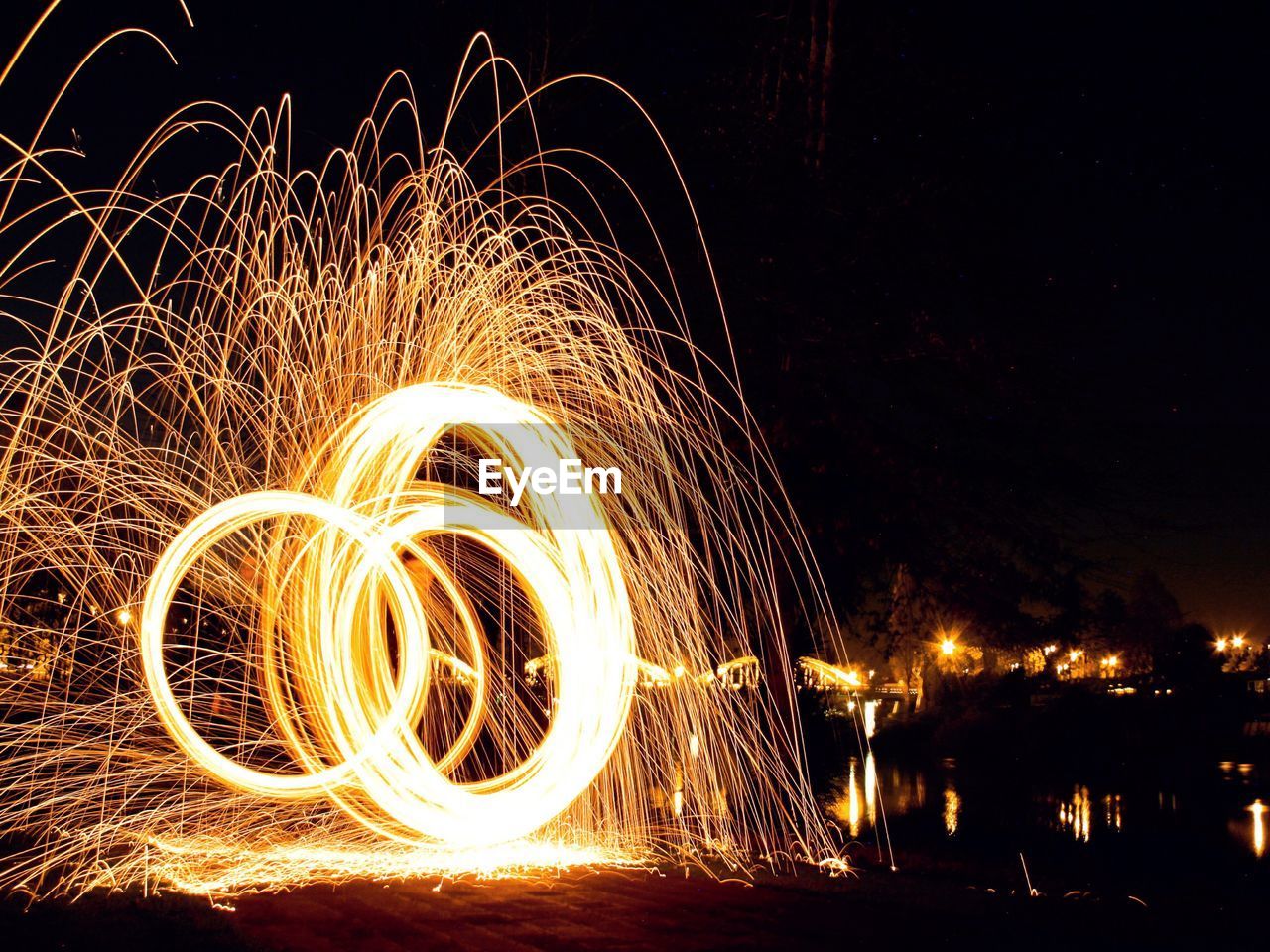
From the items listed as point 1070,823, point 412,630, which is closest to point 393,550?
point 412,630

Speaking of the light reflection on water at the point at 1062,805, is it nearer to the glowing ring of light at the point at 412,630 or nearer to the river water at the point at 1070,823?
the river water at the point at 1070,823

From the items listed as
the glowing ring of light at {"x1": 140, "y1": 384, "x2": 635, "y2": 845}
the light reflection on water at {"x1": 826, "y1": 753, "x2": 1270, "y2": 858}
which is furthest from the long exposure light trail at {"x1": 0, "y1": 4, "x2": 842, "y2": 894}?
the light reflection on water at {"x1": 826, "y1": 753, "x2": 1270, "y2": 858}

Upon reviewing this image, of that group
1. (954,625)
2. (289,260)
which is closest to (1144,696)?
(954,625)

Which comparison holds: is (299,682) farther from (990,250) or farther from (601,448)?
(990,250)

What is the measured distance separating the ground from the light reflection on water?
590 centimetres

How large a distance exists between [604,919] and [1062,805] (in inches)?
468

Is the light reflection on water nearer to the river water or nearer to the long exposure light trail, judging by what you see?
the river water

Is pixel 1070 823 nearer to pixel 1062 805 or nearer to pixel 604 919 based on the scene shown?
pixel 1062 805

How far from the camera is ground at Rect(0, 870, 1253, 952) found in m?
5.75

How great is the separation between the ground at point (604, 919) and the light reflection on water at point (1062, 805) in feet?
19.4

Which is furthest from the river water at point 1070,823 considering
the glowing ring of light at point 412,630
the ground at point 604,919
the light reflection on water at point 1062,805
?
the glowing ring of light at point 412,630

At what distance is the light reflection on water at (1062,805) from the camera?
13.9 metres

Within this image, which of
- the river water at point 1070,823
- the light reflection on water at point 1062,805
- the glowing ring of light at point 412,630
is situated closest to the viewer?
the glowing ring of light at point 412,630

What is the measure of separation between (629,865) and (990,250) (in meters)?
6.94
